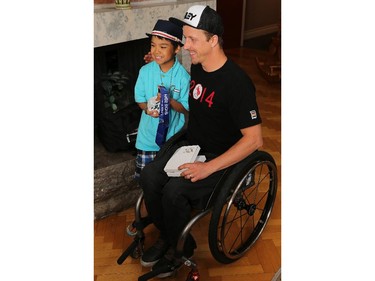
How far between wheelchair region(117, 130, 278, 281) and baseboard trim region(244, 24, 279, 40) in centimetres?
497

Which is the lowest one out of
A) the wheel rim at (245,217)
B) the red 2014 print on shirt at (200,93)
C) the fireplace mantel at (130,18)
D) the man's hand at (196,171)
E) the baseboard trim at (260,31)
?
the wheel rim at (245,217)

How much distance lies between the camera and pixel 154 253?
214 cm

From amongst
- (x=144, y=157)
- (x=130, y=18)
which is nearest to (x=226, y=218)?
(x=144, y=157)

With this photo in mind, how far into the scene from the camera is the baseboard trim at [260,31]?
7.02m

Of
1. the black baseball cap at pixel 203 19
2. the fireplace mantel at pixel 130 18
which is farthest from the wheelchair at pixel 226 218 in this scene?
the fireplace mantel at pixel 130 18

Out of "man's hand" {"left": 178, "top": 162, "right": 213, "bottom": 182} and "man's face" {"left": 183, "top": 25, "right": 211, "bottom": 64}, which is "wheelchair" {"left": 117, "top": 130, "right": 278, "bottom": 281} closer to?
"man's hand" {"left": 178, "top": 162, "right": 213, "bottom": 182}

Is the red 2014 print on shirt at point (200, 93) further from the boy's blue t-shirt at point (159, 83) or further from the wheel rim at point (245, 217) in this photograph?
the wheel rim at point (245, 217)

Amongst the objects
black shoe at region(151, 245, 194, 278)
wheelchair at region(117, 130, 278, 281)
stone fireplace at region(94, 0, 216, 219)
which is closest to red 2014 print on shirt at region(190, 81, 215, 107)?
wheelchair at region(117, 130, 278, 281)

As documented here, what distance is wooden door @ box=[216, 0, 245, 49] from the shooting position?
254 inches
